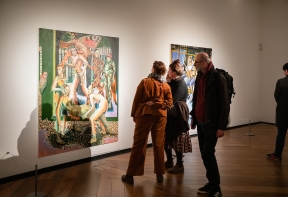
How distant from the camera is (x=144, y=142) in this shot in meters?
3.51

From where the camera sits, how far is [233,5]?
7.63 m

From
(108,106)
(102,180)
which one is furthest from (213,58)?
(102,180)

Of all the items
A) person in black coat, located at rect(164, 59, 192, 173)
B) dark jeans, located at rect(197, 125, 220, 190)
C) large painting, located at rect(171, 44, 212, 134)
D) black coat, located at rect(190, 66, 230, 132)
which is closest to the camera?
black coat, located at rect(190, 66, 230, 132)

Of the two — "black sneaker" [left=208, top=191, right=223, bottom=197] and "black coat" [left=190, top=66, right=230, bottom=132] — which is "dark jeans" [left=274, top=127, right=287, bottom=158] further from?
"black coat" [left=190, top=66, right=230, bottom=132]

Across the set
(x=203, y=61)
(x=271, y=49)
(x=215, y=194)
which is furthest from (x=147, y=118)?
(x=271, y=49)

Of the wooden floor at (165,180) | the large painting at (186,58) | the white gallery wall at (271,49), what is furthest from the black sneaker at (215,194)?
the white gallery wall at (271,49)

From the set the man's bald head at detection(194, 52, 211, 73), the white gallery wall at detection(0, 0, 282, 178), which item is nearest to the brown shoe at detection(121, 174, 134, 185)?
the white gallery wall at detection(0, 0, 282, 178)

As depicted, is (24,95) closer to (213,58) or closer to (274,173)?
(274,173)

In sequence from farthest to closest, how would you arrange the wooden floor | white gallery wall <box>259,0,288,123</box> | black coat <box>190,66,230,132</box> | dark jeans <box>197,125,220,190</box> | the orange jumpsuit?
white gallery wall <box>259,0,288,123</box>
the orange jumpsuit
the wooden floor
dark jeans <box>197,125,220,190</box>
black coat <box>190,66,230,132</box>

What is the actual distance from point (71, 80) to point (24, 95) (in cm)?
74

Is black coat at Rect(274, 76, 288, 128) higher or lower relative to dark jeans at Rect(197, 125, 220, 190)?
higher

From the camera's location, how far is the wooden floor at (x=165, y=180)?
10.9 feet

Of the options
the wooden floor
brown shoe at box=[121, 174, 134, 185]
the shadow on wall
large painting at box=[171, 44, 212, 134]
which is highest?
large painting at box=[171, 44, 212, 134]

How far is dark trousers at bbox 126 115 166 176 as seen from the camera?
11.4 feet
